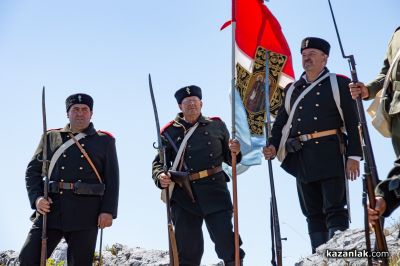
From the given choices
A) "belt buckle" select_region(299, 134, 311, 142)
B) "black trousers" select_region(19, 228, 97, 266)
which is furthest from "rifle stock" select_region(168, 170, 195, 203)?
"belt buckle" select_region(299, 134, 311, 142)

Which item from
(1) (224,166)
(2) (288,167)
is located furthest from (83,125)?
(2) (288,167)

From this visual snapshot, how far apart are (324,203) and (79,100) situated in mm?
2859

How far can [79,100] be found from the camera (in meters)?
7.98

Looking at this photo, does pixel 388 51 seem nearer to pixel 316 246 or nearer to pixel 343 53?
pixel 343 53

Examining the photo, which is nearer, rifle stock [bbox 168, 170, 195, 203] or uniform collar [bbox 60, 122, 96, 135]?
rifle stock [bbox 168, 170, 195, 203]

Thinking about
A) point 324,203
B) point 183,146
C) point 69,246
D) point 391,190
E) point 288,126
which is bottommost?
point 69,246

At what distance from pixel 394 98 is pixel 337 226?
2022 mm

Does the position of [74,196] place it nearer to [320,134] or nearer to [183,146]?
[183,146]

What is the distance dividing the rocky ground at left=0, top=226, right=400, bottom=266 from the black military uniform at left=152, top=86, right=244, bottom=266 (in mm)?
887

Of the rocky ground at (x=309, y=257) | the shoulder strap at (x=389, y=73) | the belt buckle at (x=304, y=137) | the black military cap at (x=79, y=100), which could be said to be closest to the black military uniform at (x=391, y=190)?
the shoulder strap at (x=389, y=73)

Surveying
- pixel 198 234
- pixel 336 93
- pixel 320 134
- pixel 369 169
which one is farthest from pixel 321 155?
pixel 369 169

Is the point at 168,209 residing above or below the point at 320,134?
below

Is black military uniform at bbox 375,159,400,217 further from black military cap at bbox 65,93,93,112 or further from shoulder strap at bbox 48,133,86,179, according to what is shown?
black military cap at bbox 65,93,93,112

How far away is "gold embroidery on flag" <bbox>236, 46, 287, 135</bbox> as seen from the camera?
8.61m
